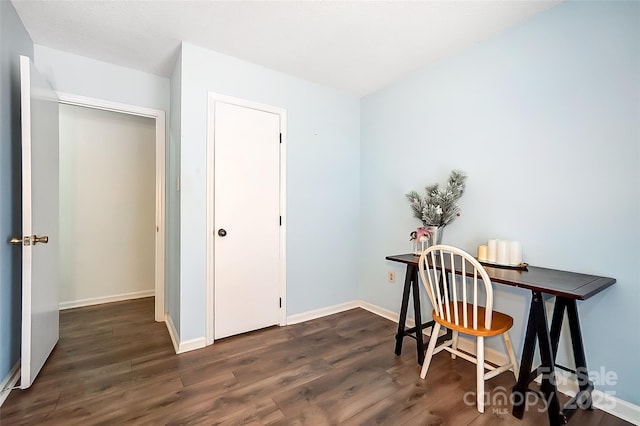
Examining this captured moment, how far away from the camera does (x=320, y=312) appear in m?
2.99

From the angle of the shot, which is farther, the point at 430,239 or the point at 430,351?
the point at 430,239

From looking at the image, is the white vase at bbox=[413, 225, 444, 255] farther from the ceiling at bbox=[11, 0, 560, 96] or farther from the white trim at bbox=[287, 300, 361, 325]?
the ceiling at bbox=[11, 0, 560, 96]

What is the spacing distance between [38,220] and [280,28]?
2.05 m

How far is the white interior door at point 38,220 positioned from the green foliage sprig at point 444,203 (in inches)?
104

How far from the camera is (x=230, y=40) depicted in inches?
85.7

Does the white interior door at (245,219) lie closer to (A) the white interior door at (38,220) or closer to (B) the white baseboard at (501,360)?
(B) the white baseboard at (501,360)

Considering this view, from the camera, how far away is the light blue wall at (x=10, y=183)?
167 cm

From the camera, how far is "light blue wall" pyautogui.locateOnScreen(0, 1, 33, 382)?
167 cm

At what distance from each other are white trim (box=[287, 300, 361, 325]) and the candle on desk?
1.62m

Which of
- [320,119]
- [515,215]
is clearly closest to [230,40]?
[320,119]

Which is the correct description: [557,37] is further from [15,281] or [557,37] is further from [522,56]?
[15,281]

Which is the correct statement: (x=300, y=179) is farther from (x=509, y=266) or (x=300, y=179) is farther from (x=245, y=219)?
(x=509, y=266)

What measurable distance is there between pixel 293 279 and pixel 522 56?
255 cm

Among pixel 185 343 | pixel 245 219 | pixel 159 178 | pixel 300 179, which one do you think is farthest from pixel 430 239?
pixel 159 178
